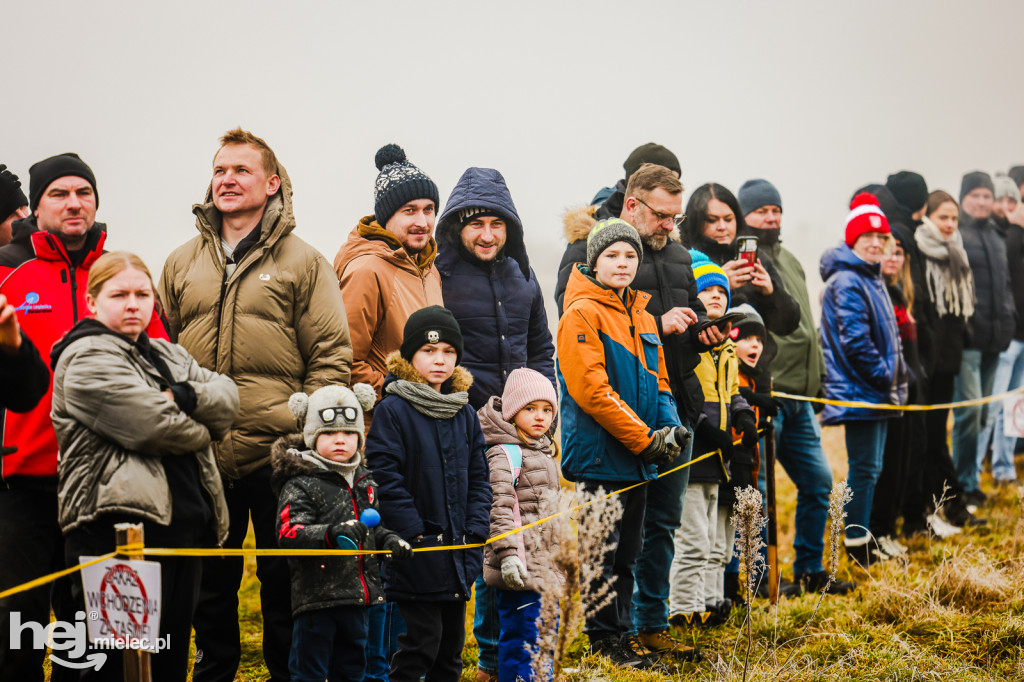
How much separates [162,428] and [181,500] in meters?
0.31

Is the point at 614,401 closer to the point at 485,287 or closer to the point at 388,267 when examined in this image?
the point at 485,287

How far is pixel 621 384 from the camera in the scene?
5.29 meters

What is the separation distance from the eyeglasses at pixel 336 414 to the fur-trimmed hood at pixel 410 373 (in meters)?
0.40

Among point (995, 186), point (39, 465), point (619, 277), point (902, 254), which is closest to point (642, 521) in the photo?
point (619, 277)

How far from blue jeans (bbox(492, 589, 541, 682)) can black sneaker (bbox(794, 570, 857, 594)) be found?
2628 millimetres

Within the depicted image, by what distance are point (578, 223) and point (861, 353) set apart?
2.66 meters

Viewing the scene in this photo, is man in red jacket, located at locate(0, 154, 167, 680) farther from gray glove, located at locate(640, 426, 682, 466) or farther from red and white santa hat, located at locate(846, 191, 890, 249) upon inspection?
red and white santa hat, located at locate(846, 191, 890, 249)

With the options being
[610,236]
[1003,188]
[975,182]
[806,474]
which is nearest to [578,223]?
[610,236]

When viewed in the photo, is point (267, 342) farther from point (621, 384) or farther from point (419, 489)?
point (621, 384)

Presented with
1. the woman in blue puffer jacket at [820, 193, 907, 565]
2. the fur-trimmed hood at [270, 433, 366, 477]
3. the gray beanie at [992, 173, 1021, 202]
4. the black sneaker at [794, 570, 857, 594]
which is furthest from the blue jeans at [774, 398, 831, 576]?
the gray beanie at [992, 173, 1021, 202]

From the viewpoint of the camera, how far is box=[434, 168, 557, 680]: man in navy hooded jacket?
5.32 metres

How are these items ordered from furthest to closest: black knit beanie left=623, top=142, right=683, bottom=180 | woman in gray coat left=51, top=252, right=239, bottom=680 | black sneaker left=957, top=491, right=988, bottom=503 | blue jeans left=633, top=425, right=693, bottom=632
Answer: black sneaker left=957, top=491, right=988, bottom=503 → black knit beanie left=623, top=142, right=683, bottom=180 → blue jeans left=633, top=425, right=693, bottom=632 → woman in gray coat left=51, top=252, right=239, bottom=680

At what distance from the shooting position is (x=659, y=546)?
5551 millimetres

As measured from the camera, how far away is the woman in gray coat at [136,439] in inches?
141
